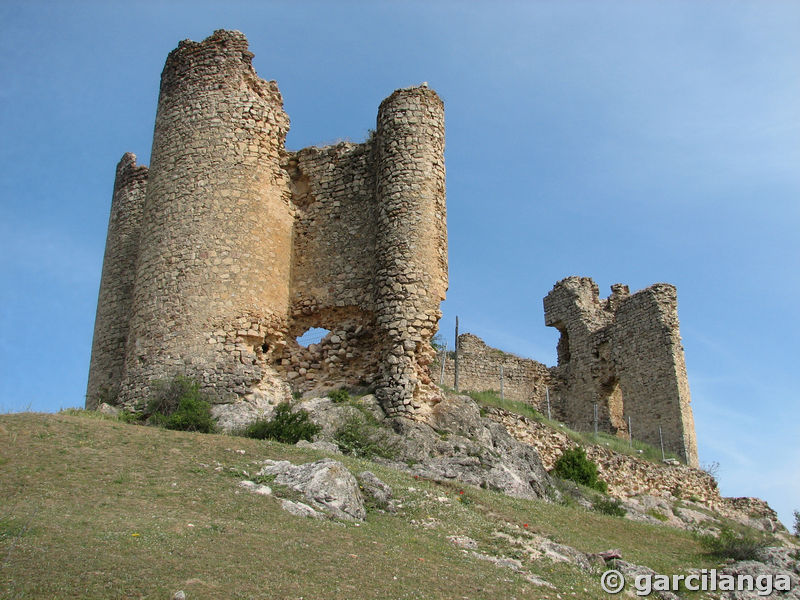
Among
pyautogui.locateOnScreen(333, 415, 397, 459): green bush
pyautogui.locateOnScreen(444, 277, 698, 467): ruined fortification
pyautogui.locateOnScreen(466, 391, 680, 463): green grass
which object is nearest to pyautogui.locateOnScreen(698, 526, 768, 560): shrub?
pyautogui.locateOnScreen(333, 415, 397, 459): green bush

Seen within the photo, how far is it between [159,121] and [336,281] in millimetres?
5938

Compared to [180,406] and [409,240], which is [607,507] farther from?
[180,406]

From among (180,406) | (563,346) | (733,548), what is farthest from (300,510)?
(563,346)

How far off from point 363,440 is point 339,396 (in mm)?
1734

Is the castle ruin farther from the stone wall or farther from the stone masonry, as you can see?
the stone wall

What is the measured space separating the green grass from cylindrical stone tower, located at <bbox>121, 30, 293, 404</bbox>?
5587 millimetres

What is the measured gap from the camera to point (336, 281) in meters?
17.8

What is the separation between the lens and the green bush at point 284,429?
14.2 m

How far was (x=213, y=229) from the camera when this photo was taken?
17.2 m

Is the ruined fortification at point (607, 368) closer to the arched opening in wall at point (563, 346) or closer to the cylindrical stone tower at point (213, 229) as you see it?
the arched opening in wall at point (563, 346)

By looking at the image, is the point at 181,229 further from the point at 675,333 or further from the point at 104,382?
the point at 675,333

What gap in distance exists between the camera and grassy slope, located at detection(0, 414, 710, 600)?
23.7ft

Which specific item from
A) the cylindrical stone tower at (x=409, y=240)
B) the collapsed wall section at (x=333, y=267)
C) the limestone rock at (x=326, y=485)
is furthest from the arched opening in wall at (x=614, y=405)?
the limestone rock at (x=326, y=485)

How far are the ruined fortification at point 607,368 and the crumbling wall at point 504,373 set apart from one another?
4 cm
